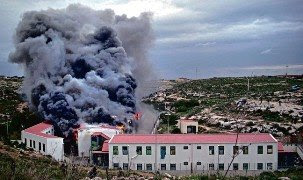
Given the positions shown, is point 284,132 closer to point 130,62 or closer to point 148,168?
point 148,168

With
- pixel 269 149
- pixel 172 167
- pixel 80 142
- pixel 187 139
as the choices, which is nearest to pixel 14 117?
pixel 80 142

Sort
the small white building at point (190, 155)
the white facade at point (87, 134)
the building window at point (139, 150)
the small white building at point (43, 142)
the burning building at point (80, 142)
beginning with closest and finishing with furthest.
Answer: the small white building at point (190, 155) → the building window at point (139, 150) → the burning building at point (80, 142) → the small white building at point (43, 142) → the white facade at point (87, 134)

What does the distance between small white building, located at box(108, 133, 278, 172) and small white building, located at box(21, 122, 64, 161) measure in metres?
6.03

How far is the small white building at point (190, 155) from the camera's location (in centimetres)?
3959

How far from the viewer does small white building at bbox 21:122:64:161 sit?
1678 inches

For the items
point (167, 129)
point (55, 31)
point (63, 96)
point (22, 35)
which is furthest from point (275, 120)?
point (22, 35)

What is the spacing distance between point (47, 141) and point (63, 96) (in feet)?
52.6

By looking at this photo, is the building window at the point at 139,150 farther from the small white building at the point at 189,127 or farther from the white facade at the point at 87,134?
the small white building at the point at 189,127

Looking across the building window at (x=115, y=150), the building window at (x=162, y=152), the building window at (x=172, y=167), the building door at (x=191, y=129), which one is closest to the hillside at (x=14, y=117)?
the building window at (x=115, y=150)

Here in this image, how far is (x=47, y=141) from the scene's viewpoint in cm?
4256

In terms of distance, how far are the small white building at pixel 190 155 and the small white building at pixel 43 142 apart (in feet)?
19.8

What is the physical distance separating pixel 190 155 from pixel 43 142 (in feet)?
49.2

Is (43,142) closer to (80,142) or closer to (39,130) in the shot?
(80,142)

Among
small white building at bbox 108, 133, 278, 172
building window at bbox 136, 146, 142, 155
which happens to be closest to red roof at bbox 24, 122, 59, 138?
small white building at bbox 108, 133, 278, 172
